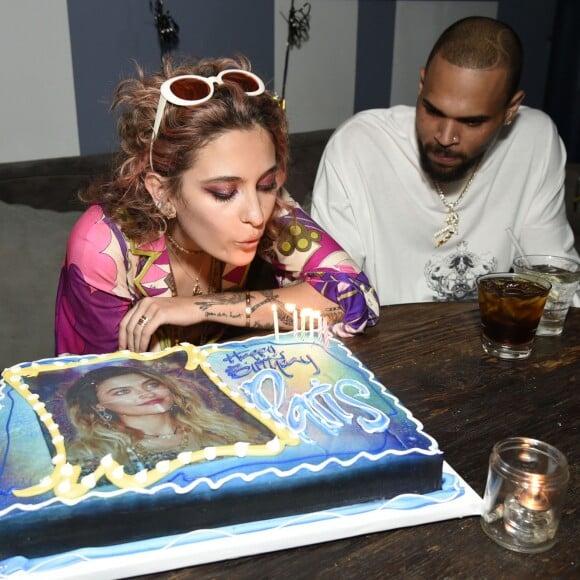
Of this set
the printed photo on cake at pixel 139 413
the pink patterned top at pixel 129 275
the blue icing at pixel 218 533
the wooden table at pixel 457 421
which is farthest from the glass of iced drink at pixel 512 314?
the printed photo on cake at pixel 139 413

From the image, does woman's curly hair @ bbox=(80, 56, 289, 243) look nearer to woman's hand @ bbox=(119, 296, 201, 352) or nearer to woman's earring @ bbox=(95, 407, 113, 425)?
woman's hand @ bbox=(119, 296, 201, 352)

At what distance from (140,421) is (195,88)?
0.79 metres

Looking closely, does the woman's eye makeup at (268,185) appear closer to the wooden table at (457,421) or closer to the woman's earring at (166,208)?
the woman's earring at (166,208)

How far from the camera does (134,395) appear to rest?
92 centimetres

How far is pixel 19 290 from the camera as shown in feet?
6.42

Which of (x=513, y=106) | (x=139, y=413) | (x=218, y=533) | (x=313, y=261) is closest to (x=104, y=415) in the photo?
(x=139, y=413)

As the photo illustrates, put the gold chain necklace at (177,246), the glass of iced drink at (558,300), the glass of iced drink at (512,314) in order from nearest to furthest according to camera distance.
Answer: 1. the glass of iced drink at (512,314)
2. the glass of iced drink at (558,300)
3. the gold chain necklace at (177,246)

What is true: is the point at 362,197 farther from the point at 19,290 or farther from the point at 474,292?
the point at 19,290

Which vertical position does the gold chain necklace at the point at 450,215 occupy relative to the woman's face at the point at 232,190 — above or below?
below

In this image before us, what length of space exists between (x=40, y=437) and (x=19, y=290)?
4.02 ft

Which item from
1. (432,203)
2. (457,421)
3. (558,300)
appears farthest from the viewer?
(432,203)

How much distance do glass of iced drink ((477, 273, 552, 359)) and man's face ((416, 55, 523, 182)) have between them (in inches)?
29.9

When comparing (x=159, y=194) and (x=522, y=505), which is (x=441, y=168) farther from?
(x=522, y=505)

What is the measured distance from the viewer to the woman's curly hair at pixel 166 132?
1387 mm
